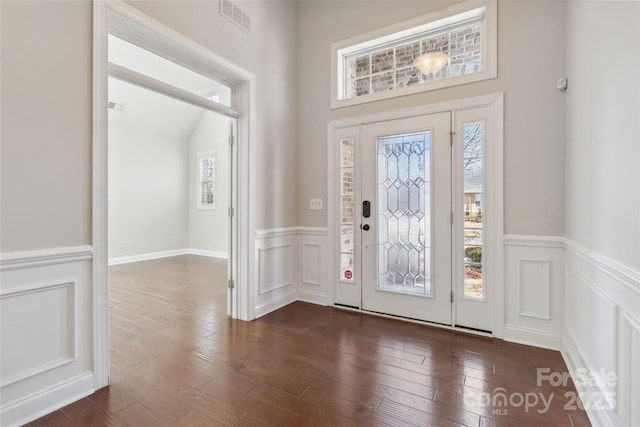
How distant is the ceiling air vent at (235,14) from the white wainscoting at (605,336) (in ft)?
11.2

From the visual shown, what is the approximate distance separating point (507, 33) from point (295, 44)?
7.76 ft

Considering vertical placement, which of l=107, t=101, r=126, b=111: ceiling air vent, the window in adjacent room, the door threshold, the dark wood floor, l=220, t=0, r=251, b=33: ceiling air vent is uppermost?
l=107, t=101, r=126, b=111: ceiling air vent

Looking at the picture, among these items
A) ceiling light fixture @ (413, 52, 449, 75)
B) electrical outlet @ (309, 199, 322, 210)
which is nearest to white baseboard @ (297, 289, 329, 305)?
electrical outlet @ (309, 199, 322, 210)

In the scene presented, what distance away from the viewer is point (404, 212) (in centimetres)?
319

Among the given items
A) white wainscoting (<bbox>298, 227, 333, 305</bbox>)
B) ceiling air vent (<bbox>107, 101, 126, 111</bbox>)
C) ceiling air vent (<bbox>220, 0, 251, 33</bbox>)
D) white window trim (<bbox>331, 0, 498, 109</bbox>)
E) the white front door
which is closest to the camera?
white window trim (<bbox>331, 0, 498, 109</bbox>)

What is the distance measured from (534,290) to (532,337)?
0.40 metres

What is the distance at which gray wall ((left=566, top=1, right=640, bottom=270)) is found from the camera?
4.28 feet

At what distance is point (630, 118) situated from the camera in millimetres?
1328

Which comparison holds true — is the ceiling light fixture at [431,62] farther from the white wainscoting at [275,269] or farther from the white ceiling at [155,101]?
the white wainscoting at [275,269]

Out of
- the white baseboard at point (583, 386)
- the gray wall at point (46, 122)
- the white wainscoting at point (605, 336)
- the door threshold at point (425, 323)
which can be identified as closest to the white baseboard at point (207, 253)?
the door threshold at point (425, 323)

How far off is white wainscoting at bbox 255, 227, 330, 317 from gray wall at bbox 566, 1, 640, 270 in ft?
7.83

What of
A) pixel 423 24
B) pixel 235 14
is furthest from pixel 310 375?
pixel 423 24

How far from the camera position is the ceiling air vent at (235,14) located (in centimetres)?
286

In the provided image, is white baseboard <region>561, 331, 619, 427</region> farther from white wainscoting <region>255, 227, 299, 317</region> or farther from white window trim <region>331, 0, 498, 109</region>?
white wainscoting <region>255, 227, 299, 317</region>
